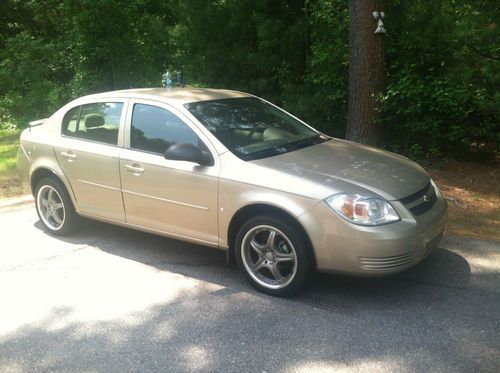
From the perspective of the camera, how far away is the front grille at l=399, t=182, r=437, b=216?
4.23 m

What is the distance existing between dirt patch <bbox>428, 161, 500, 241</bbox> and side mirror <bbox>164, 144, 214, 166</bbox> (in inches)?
114

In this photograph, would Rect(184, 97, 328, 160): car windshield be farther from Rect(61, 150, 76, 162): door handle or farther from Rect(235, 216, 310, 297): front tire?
Rect(61, 150, 76, 162): door handle

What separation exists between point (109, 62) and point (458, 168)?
8.43m

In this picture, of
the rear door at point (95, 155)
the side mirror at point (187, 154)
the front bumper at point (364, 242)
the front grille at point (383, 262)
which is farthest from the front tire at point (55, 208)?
the front grille at point (383, 262)

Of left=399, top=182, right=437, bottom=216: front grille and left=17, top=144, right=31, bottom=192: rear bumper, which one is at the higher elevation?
left=399, top=182, right=437, bottom=216: front grille

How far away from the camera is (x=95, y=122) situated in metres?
5.68

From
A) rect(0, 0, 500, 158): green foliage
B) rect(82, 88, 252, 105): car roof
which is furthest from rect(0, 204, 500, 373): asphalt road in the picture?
rect(0, 0, 500, 158): green foliage

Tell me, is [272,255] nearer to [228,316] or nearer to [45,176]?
[228,316]

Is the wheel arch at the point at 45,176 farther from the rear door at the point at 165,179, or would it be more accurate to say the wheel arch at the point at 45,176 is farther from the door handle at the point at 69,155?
the rear door at the point at 165,179

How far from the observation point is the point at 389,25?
800cm

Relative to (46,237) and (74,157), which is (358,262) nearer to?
(74,157)

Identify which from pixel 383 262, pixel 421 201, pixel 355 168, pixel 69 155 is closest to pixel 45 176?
pixel 69 155

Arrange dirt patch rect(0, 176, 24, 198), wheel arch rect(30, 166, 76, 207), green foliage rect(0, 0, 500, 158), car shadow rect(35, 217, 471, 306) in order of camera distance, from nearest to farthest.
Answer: car shadow rect(35, 217, 471, 306), wheel arch rect(30, 166, 76, 207), green foliage rect(0, 0, 500, 158), dirt patch rect(0, 176, 24, 198)

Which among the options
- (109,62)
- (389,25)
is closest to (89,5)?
(109,62)
